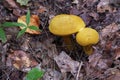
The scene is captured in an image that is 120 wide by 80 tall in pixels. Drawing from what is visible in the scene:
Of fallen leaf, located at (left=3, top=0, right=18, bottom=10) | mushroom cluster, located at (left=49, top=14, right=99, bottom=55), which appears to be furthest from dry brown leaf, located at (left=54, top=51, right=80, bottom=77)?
fallen leaf, located at (left=3, top=0, right=18, bottom=10)

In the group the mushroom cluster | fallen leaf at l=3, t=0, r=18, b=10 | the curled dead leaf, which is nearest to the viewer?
the mushroom cluster

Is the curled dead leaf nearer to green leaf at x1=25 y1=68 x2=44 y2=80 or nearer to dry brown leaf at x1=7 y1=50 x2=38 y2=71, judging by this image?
dry brown leaf at x1=7 y1=50 x2=38 y2=71

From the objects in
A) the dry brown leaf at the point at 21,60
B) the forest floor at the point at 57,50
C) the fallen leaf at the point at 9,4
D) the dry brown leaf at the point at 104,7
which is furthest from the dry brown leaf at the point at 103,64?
the fallen leaf at the point at 9,4

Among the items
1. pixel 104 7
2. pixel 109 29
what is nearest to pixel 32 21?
pixel 109 29

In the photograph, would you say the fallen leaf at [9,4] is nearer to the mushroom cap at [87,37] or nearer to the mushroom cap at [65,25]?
the mushroom cap at [65,25]

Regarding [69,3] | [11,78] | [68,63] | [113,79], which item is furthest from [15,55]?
[69,3]

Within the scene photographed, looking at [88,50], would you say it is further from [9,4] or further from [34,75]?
[9,4]

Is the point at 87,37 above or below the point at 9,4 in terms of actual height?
below
